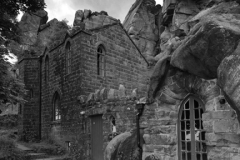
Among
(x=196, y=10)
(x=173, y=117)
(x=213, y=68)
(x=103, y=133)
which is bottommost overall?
(x=103, y=133)

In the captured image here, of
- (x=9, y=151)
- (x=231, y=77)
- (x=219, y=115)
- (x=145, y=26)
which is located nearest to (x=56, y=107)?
(x=9, y=151)

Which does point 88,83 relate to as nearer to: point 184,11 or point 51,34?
point 51,34

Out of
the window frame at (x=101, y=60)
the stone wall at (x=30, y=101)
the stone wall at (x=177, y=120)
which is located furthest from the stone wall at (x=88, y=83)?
the stone wall at (x=177, y=120)

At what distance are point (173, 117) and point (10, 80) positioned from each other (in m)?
5.17

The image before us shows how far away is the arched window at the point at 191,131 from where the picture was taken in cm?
529

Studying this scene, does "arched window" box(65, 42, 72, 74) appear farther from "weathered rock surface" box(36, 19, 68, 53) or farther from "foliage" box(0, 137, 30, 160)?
"weathered rock surface" box(36, 19, 68, 53)

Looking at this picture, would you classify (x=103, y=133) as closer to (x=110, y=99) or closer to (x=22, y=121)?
(x=110, y=99)

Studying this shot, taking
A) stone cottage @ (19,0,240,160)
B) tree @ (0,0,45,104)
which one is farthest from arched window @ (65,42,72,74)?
tree @ (0,0,45,104)

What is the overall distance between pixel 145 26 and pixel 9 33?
928 inches

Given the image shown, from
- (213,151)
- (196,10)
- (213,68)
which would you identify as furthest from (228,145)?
(196,10)

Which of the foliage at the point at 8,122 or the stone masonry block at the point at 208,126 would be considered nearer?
the stone masonry block at the point at 208,126

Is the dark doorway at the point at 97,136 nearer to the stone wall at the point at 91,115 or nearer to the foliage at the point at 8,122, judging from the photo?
the stone wall at the point at 91,115

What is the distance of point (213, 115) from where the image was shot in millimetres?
4668

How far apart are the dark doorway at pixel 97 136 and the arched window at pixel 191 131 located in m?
5.67
